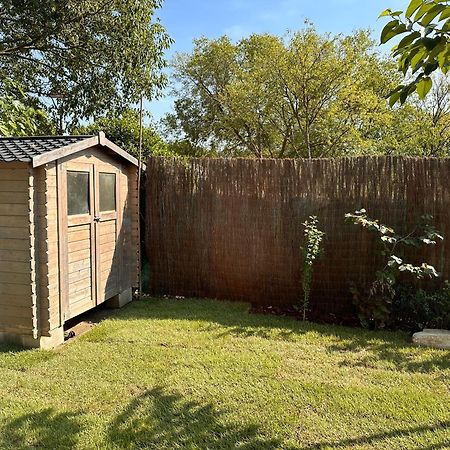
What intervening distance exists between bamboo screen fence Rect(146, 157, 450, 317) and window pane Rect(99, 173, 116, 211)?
2.42ft

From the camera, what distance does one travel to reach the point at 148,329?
13.6 ft

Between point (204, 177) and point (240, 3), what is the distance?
6.43 metres

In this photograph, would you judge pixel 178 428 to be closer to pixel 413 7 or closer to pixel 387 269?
A: pixel 413 7

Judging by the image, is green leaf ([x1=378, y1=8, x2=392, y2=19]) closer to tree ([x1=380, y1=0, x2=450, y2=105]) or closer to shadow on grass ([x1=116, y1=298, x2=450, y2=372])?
tree ([x1=380, y1=0, x2=450, y2=105])

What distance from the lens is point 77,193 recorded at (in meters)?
4.10

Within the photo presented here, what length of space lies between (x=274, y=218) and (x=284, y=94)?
9.91 metres

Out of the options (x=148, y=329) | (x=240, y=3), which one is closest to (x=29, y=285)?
(x=148, y=329)

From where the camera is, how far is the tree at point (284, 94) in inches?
497

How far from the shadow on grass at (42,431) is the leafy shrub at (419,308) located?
3.41 metres

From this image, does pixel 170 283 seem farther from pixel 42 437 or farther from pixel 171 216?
pixel 42 437

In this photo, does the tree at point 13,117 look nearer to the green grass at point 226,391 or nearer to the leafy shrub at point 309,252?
the green grass at point 226,391

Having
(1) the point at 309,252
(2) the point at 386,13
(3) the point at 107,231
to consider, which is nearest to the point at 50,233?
(3) the point at 107,231

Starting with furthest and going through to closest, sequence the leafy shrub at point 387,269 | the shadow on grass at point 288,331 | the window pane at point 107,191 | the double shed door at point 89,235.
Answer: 1. the window pane at point 107,191
2. the leafy shrub at point 387,269
3. the double shed door at point 89,235
4. the shadow on grass at point 288,331

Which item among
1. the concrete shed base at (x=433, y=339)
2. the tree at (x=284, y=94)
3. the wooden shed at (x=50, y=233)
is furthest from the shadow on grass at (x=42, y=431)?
the tree at (x=284, y=94)
